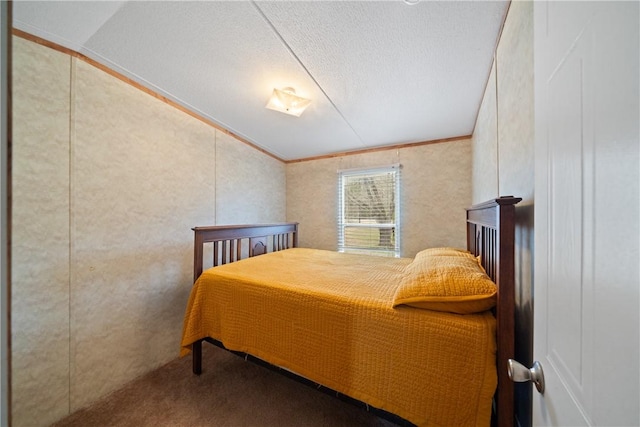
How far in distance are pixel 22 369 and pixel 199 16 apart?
2.22 meters

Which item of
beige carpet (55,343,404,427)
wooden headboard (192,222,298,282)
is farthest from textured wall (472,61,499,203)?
wooden headboard (192,222,298,282)

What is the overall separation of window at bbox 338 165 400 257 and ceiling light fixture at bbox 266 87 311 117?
1483 millimetres

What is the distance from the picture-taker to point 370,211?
3.09m

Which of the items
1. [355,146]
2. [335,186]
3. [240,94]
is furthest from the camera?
[335,186]

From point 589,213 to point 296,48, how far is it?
1544mm

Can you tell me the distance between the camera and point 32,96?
126cm

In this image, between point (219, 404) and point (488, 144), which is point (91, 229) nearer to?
point (219, 404)

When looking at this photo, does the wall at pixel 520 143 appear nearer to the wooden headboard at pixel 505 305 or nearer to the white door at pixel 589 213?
the wooden headboard at pixel 505 305

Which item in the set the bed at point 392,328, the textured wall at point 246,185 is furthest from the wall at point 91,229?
the bed at point 392,328

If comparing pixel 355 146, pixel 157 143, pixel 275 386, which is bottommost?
pixel 275 386

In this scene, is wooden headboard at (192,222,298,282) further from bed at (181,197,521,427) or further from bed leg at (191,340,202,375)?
bed leg at (191,340,202,375)

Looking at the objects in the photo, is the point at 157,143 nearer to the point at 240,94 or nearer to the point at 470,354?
the point at 240,94

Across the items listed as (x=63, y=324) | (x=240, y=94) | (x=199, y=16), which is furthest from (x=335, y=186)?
(x=63, y=324)

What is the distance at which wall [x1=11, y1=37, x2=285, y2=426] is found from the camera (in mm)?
1241
